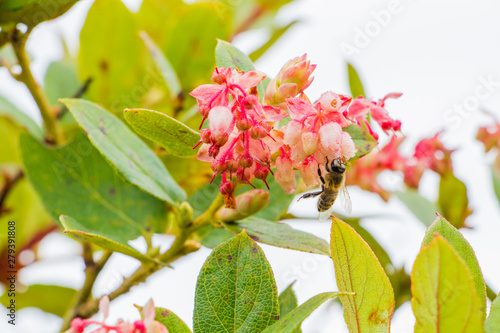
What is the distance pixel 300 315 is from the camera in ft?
2.37

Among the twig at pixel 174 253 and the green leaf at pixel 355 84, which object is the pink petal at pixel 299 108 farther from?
the green leaf at pixel 355 84

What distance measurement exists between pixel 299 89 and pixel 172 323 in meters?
0.44

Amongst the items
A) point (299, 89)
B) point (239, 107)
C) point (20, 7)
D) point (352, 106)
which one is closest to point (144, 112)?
point (239, 107)

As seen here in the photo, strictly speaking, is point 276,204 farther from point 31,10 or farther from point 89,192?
point 31,10

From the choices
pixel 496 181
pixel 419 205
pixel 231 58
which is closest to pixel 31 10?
pixel 231 58

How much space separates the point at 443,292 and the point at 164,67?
0.93 metres

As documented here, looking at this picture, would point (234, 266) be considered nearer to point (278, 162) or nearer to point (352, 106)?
point (278, 162)

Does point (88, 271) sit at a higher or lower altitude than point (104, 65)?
lower

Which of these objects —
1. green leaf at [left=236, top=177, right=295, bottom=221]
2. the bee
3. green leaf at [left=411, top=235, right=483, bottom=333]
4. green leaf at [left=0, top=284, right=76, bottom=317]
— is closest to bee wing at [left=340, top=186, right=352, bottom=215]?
the bee

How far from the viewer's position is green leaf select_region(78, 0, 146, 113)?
166cm

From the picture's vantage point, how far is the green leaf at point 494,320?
77cm

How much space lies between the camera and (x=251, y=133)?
2.84 feet

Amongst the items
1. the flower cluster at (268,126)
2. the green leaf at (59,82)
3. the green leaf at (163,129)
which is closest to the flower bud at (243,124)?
the flower cluster at (268,126)

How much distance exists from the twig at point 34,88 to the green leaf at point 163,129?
0.53 m
